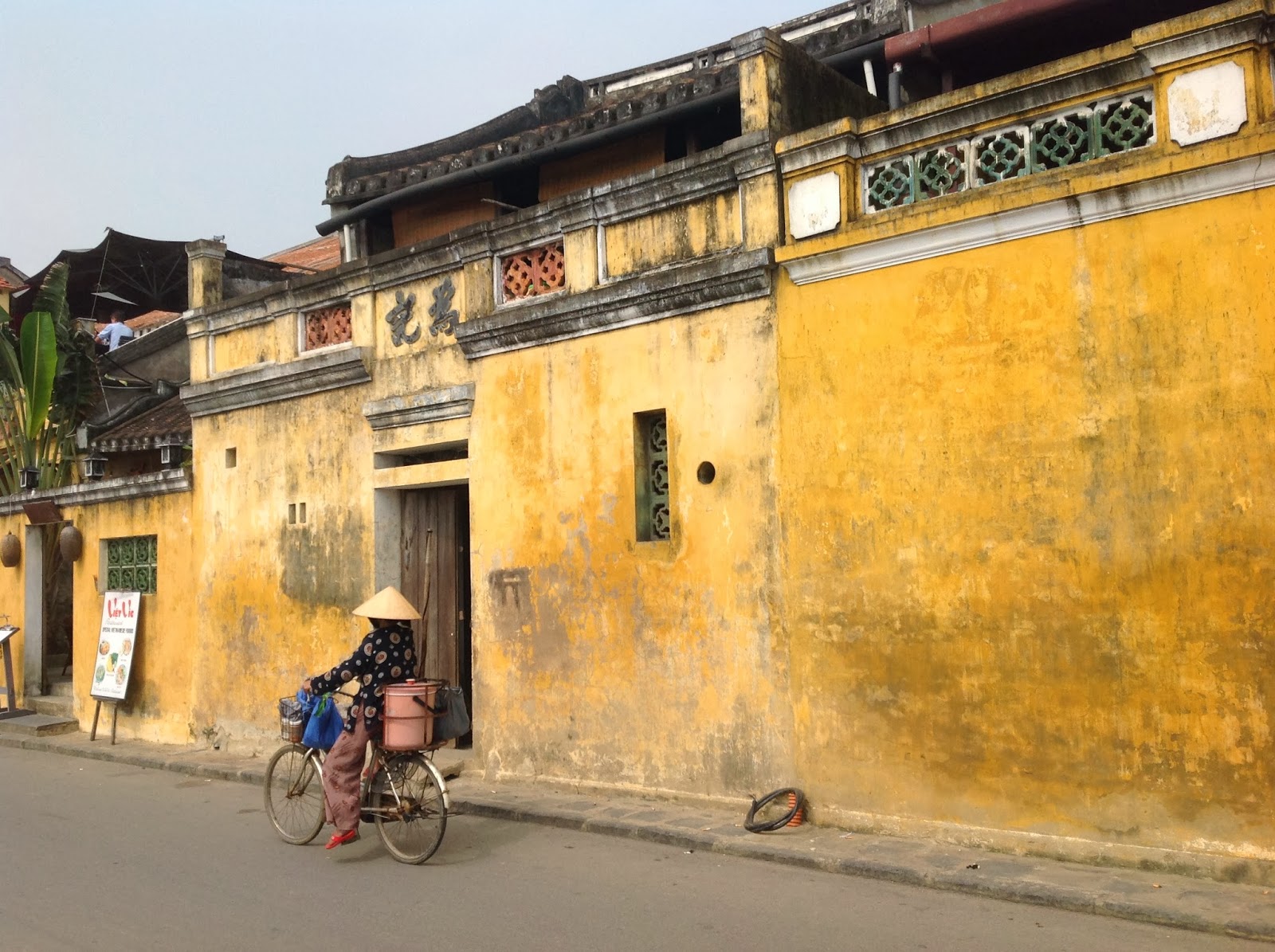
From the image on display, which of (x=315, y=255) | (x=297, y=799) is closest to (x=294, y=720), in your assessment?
(x=297, y=799)

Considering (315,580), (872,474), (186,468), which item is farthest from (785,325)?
(186,468)

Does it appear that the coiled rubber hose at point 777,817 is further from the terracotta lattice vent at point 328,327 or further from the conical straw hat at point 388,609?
the terracotta lattice vent at point 328,327

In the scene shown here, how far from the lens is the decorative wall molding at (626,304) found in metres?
8.39

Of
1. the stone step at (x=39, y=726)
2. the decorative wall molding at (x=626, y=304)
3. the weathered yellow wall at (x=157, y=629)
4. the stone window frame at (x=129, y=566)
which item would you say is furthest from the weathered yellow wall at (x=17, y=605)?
the decorative wall molding at (x=626, y=304)

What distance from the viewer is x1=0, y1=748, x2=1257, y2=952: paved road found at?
5.77m

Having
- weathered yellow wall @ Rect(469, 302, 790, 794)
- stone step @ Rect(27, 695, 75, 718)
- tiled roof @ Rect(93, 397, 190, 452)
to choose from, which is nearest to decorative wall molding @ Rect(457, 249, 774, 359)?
weathered yellow wall @ Rect(469, 302, 790, 794)

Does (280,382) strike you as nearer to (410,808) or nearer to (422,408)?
(422,408)

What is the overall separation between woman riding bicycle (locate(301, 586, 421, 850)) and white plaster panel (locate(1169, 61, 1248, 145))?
5.55m

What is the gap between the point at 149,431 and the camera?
642 inches

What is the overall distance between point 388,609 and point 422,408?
322 cm

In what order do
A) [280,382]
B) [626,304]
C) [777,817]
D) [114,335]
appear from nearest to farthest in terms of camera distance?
[777,817] → [626,304] → [280,382] → [114,335]

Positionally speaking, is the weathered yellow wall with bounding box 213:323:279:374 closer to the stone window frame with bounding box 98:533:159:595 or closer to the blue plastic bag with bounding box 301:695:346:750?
the stone window frame with bounding box 98:533:159:595

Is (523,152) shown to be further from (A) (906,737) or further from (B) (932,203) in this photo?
(A) (906,737)

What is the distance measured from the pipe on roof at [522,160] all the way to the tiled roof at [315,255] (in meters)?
9.05
